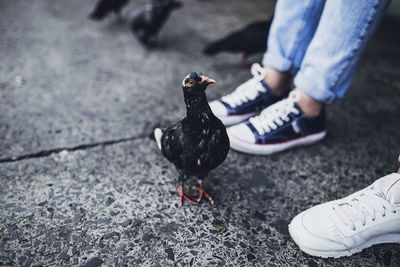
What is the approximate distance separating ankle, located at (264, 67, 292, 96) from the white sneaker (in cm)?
104

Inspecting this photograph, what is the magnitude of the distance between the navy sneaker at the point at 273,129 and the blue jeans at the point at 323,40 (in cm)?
19

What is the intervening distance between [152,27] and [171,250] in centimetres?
262

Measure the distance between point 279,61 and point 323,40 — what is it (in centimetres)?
39

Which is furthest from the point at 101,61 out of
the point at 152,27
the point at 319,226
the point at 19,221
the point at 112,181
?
the point at 319,226

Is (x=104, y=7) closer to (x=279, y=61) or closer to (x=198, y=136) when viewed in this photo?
(x=279, y=61)

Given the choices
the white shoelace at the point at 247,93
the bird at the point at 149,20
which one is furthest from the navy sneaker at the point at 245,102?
the bird at the point at 149,20

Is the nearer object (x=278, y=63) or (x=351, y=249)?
(x=351, y=249)

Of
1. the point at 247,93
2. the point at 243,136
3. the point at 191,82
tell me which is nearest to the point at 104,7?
the point at 247,93

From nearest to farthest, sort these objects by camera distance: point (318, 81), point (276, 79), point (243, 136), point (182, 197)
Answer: point (182, 197), point (318, 81), point (243, 136), point (276, 79)

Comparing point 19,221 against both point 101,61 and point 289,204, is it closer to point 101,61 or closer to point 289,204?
point 289,204

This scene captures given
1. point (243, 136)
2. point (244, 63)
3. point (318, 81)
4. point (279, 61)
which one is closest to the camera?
point (318, 81)

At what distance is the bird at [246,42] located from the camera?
122 inches

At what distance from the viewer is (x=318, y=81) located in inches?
76.4

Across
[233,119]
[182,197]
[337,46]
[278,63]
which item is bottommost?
[182,197]
